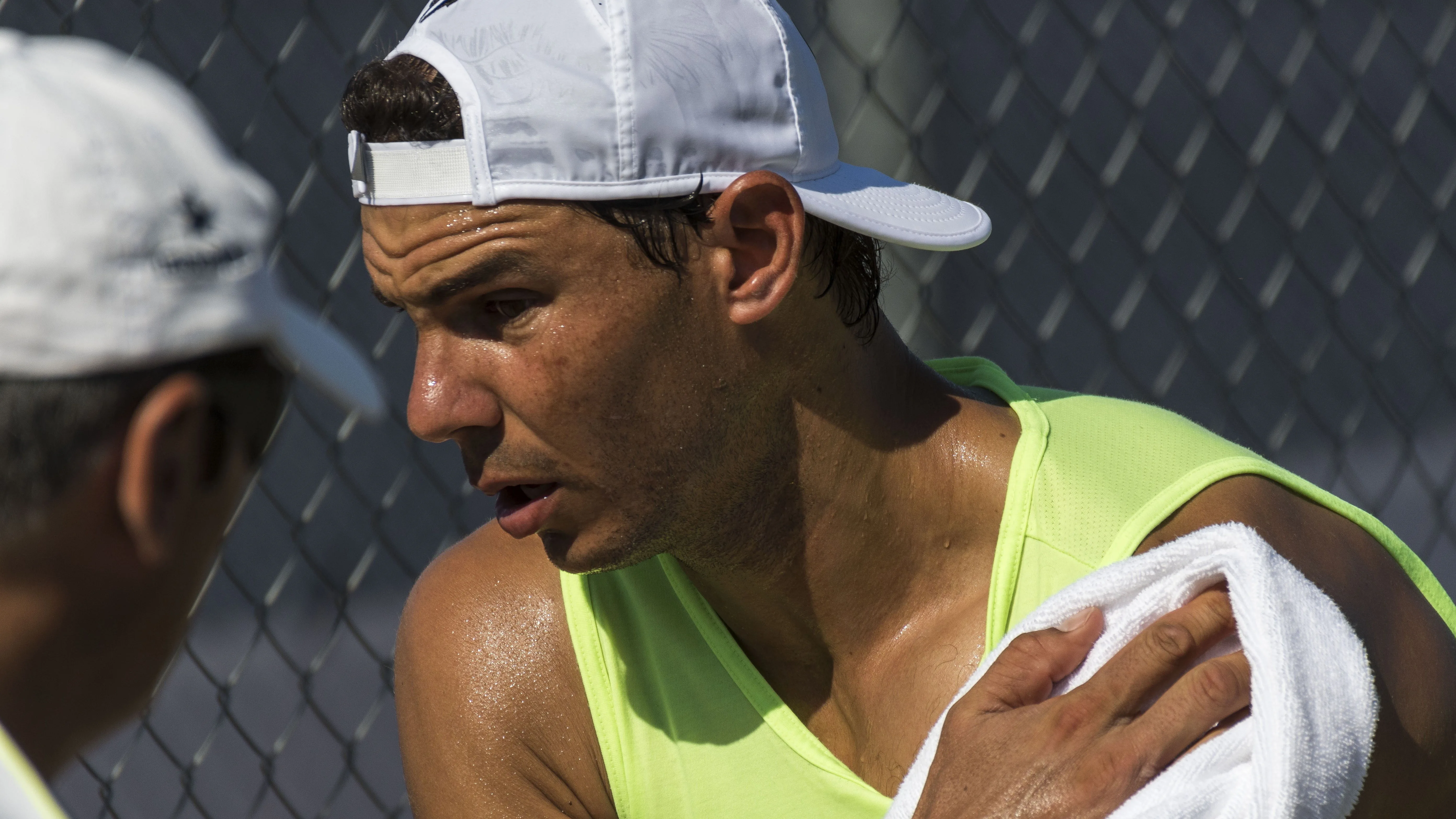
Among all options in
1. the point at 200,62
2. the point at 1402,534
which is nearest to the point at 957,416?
the point at 200,62

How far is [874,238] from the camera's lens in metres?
1.83

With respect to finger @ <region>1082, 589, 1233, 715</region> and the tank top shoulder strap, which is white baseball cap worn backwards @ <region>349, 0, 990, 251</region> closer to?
the tank top shoulder strap

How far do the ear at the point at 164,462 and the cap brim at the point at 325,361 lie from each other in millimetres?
83

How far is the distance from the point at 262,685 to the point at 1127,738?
2.92m

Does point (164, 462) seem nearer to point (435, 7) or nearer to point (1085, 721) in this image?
point (1085, 721)

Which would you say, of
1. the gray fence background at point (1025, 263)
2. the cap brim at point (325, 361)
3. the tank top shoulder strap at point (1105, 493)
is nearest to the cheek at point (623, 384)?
the tank top shoulder strap at point (1105, 493)

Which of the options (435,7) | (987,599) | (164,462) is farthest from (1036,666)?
(435,7)

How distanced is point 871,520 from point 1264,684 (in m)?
0.64

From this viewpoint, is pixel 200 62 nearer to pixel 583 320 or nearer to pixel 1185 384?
pixel 583 320

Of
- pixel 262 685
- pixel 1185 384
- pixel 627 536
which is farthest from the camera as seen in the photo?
pixel 1185 384

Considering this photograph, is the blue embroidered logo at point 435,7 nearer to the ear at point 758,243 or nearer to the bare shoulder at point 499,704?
the ear at point 758,243

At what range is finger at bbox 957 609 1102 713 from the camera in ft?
4.43

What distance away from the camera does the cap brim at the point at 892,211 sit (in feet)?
5.65

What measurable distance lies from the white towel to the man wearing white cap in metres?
0.09
